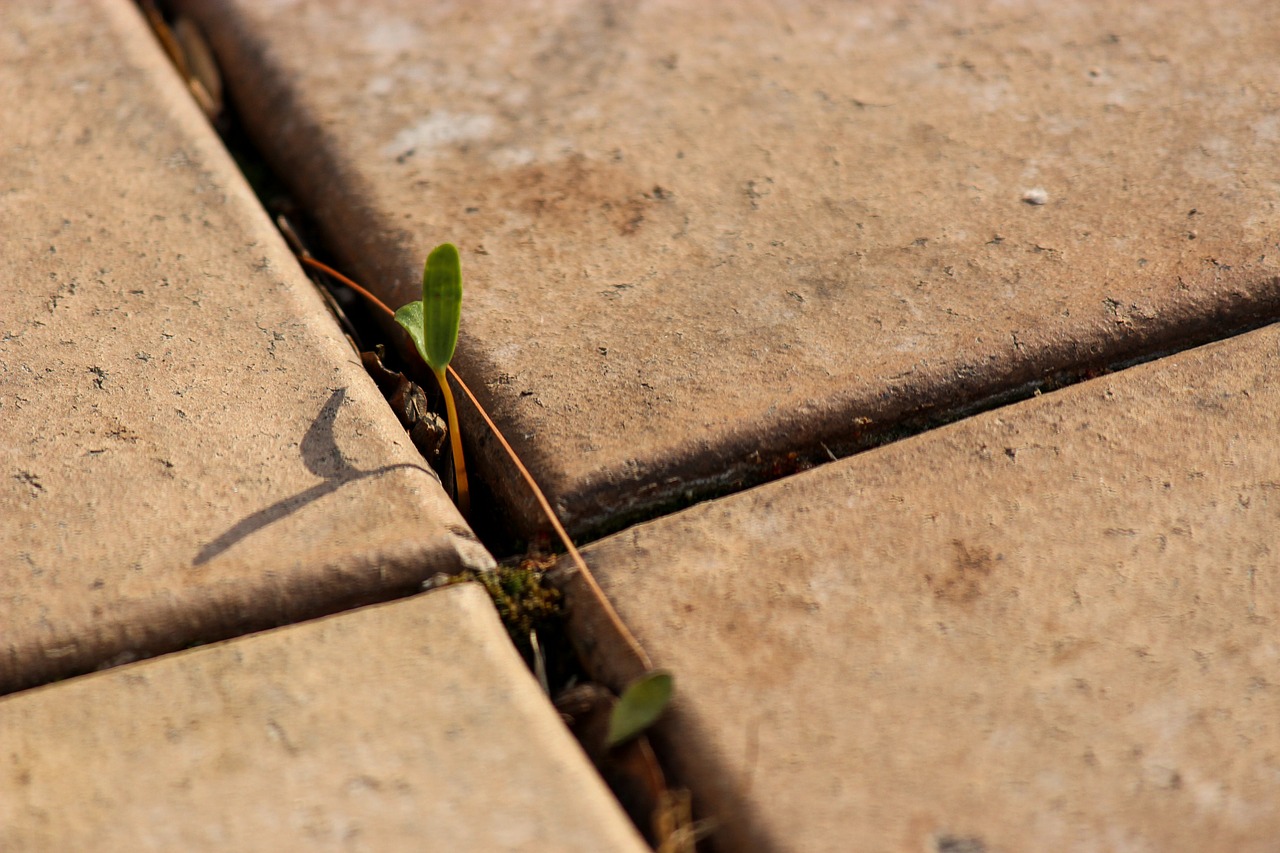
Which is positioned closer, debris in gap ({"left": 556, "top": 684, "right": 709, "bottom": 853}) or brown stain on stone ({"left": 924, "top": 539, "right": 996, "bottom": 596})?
debris in gap ({"left": 556, "top": 684, "right": 709, "bottom": 853})

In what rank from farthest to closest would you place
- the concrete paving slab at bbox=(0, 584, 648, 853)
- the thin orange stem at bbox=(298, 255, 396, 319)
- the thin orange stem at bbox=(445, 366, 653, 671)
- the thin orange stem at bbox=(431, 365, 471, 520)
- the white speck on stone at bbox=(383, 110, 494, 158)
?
the white speck on stone at bbox=(383, 110, 494, 158) < the thin orange stem at bbox=(298, 255, 396, 319) < the thin orange stem at bbox=(431, 365, 471, 520) < the thin orange stem at bbox=(445, 366, 653, 671) < the concrete paving slab at bbox=(0, 584, 648, 853)

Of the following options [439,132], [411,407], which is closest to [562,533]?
[411,407]

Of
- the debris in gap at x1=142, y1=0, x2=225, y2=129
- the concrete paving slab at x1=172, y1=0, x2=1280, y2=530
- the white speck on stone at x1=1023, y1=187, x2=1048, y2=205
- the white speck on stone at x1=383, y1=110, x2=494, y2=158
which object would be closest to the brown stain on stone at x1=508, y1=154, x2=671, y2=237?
the concrete paving slab at x1=172, y1=0, x2=1280, y2=530

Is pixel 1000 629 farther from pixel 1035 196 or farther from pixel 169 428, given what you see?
pixel 169 428

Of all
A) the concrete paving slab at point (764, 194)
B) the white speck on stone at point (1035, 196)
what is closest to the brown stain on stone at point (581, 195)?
the concrete paving slab at point (764, 194)

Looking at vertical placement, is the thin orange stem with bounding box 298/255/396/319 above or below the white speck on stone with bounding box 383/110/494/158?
below

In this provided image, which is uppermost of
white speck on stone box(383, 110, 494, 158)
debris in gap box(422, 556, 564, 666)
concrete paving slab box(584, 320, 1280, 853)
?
white speck on stone box(383, 110, 494, 158)

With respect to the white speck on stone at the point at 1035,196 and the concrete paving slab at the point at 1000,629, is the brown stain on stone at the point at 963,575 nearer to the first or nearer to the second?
the concrete paving slab at the point at 1000,629

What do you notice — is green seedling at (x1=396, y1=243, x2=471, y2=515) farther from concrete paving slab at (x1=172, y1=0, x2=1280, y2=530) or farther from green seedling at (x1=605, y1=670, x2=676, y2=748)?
green seedling at (x1=605, y1=670, x2=676, y2=748)

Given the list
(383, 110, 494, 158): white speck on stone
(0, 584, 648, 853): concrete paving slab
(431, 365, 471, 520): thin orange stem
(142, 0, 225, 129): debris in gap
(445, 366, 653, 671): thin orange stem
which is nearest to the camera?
(0, 584, 648, 853): concrete paving slab
